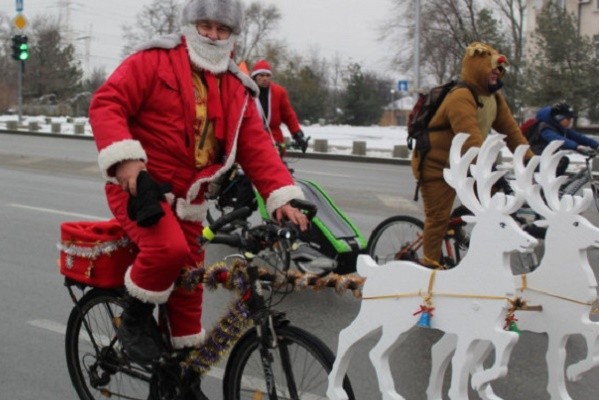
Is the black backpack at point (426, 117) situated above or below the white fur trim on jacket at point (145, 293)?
above

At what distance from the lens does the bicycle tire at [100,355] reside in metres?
3.84

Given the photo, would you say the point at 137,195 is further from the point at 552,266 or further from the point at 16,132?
the point at 16,132

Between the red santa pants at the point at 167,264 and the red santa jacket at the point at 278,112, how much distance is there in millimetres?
6327

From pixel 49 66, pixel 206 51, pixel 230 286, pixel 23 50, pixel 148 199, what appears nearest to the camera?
pixel 148 199

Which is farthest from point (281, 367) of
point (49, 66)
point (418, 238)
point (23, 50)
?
point (49, 66)

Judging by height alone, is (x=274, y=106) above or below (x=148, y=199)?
above

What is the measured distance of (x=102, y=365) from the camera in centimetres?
400

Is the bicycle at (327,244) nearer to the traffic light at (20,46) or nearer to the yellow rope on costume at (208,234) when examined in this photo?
the yellow rope on costume at (208,234)

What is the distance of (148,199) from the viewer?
312 centimetres

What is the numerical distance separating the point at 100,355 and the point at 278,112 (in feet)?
21.3

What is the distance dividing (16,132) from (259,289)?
31.5m

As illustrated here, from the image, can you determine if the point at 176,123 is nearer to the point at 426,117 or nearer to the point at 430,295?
the point at 430,295

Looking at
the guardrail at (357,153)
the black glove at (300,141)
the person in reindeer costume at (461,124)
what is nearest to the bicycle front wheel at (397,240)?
the person in reindeer costume at (461,124)

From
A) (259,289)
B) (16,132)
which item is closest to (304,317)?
(259,289)
